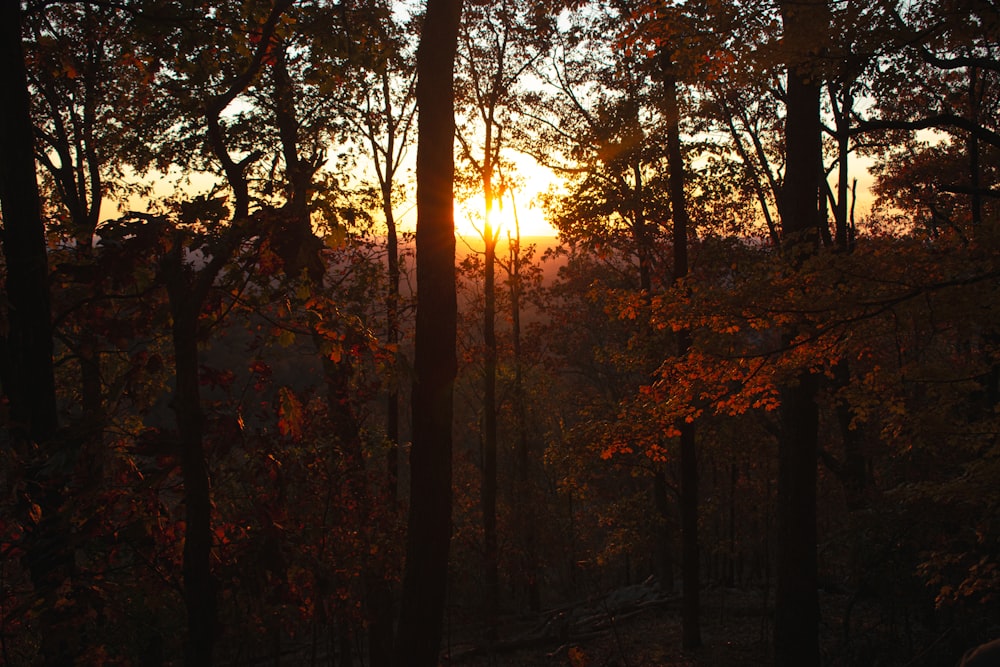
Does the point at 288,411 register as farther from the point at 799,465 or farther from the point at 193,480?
the point at 799,465

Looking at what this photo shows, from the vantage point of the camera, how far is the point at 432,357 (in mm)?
5531

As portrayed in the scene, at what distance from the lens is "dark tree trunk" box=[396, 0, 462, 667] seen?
5.36 meters

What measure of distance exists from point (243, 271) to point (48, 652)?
2.07 m

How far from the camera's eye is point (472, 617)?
1039 inches

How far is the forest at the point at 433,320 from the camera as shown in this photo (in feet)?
12.0

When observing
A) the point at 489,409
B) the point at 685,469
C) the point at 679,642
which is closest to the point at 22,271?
the point at 685,469

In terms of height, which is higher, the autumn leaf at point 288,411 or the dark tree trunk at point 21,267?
the dark tree trunk at point 21,267

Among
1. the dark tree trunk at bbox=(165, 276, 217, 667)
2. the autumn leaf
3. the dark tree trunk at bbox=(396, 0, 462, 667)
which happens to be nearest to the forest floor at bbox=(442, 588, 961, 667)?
the dark tree trunk at bbox=(396, 0, 462, 667)

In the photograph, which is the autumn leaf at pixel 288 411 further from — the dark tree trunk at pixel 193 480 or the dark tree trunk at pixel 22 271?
the dark tree trunk at pixel 22 271

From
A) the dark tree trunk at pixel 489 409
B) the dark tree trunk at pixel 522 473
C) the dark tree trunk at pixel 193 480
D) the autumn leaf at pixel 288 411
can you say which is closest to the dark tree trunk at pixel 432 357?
the autumn leaf at pixel 288 411

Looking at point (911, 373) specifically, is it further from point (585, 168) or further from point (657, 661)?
point (585, 168)

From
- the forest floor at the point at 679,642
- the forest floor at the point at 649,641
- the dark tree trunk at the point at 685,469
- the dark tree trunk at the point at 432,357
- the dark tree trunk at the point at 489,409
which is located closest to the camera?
the dark tree trunk at the point at 432,357

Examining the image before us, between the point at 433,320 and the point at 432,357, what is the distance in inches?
11.3

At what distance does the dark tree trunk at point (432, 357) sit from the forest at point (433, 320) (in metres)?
0.03
